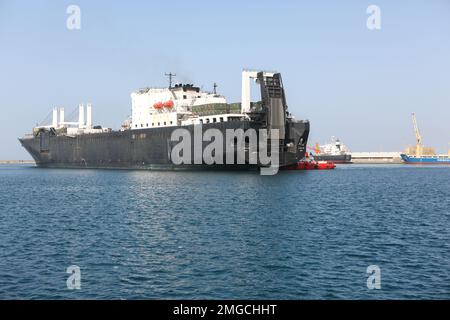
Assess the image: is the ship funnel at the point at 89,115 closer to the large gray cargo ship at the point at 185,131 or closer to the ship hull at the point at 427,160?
the large gray cargo ship at the point at 185,131

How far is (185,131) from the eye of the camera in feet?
219

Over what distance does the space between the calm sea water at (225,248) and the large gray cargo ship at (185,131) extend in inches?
917

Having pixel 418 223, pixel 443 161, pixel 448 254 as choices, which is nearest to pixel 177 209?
pixel 418 223

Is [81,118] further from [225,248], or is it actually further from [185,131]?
[225,248]

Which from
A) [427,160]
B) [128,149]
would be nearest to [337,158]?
[427,160]

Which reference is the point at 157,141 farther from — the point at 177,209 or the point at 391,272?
the point at 391,272

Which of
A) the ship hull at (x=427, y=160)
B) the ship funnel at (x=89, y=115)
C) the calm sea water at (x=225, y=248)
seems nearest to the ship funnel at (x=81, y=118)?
the ship funnel at (x=89, y=115)

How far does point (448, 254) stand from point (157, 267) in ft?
37.8

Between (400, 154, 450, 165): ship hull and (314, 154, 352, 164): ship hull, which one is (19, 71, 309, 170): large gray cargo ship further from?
(400, 154, 450, 165): ship hull

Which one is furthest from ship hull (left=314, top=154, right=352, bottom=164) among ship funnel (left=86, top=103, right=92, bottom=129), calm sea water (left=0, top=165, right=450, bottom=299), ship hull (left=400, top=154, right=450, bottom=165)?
calm sea water (left=0, top=165, right=450, bottom=299)

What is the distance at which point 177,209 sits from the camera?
1287 inches

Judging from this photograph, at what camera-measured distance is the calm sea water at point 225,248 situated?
15531 mm

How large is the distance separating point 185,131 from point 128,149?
1720 cm

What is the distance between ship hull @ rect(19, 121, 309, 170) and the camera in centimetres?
6456
